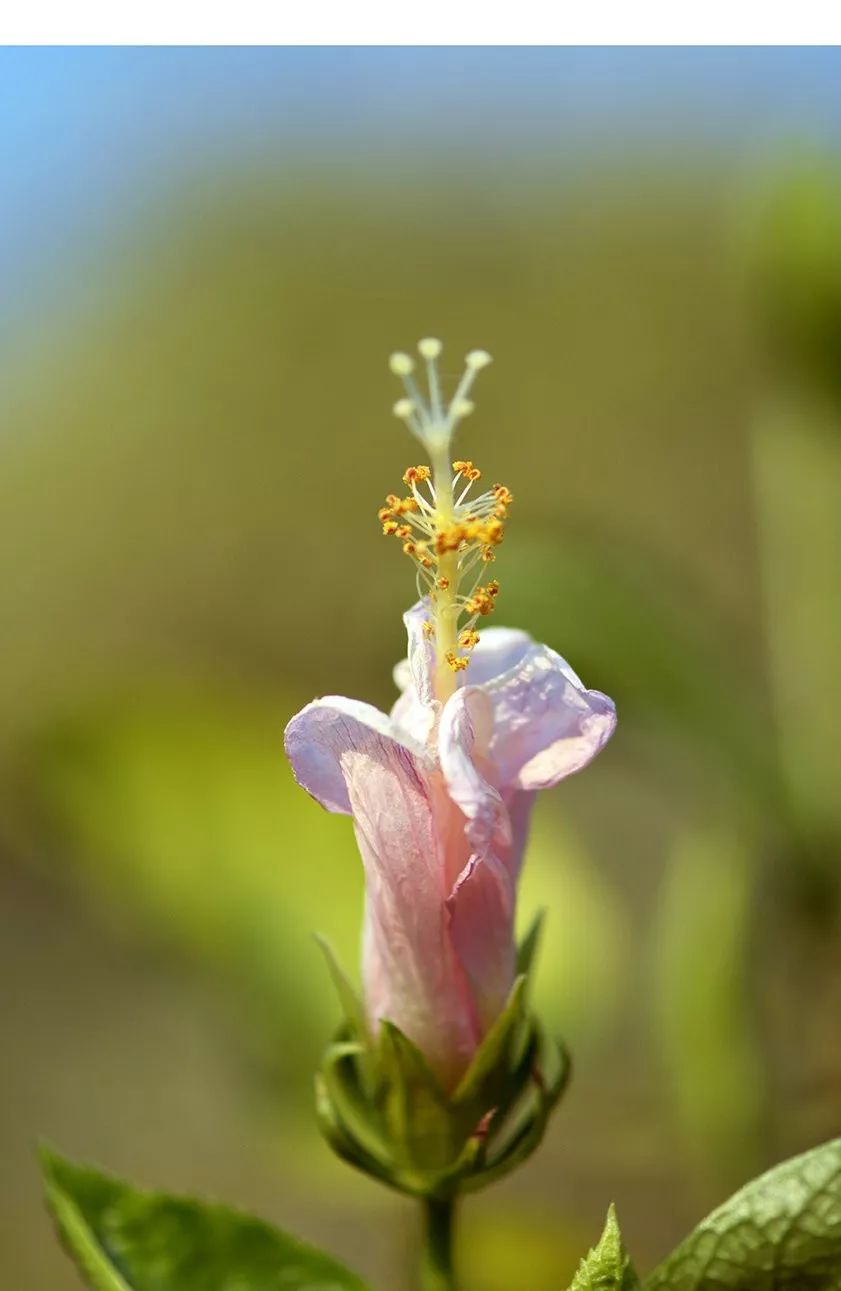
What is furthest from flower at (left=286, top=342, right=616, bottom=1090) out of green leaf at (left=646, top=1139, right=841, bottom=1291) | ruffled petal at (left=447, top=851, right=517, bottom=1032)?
green leaf at (left=646, top=1139, right=841, bottom=1291)

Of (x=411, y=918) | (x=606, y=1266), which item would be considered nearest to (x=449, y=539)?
(x=411, y=918)

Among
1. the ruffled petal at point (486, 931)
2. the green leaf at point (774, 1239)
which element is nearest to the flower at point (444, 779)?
the ruffled petal at point (486, 931)

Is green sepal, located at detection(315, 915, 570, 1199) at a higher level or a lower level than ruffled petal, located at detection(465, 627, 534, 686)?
lower

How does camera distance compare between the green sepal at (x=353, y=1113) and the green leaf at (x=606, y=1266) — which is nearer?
the green leaf at (x=606, y=1266)

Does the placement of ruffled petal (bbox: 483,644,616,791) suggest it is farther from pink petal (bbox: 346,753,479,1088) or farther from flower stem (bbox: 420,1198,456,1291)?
flower stem (bbox: 420,1198,456,1291)

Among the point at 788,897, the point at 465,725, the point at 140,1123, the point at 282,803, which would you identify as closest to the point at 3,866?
the point at 140,1123

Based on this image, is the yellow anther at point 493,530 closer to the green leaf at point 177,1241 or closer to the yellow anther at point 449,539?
the yellow anther at point 449,539

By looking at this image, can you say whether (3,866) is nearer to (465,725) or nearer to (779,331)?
(779,331)
